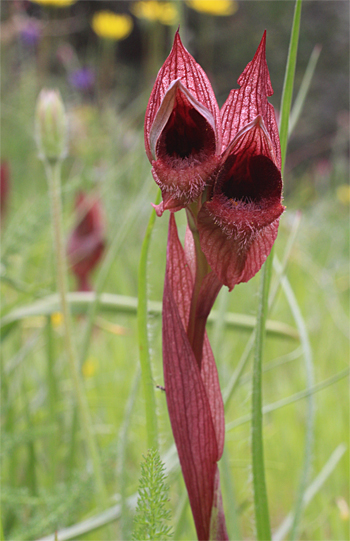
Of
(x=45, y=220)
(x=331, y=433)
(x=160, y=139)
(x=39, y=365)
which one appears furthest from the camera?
(x=39, y=365)

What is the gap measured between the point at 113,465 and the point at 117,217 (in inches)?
25.1

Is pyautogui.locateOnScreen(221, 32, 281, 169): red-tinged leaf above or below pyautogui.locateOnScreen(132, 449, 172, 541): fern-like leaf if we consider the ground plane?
above

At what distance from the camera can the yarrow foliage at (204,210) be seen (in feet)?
0.80

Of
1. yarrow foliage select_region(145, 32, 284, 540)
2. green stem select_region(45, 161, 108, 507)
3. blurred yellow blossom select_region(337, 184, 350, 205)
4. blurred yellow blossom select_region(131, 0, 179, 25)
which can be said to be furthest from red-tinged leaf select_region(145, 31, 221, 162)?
blurred yellow blossom select_region(337, 184, 350, 205)

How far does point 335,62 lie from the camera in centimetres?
505

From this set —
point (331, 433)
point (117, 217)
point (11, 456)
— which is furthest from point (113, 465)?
point (117, 217)

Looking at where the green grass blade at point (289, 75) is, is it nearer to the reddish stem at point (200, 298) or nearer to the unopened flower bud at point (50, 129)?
the reddish stem at point (200, 298)

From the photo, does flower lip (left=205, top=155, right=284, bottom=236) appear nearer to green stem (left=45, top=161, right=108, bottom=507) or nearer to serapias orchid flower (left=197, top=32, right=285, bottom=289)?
serapias orchid flower (left=197, top=32, right=285, bottom=289)

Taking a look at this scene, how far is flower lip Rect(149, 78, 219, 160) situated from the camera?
234 millimetres

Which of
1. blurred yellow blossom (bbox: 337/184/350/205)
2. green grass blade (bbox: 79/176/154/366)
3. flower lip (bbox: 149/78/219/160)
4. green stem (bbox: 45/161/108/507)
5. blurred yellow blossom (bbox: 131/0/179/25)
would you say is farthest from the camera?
blurred yellow blossom (bbox: 337/184/350/205)

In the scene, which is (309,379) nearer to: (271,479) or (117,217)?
(271,479)

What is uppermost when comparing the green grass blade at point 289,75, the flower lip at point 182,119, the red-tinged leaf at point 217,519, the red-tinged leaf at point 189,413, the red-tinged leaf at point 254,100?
the green grass blade at point 289,75

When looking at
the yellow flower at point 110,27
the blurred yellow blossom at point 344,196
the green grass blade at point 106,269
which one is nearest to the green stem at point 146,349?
the green grass blade at point 106,269

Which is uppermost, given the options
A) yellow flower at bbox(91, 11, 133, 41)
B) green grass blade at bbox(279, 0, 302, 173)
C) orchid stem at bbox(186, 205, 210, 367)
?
yellow flower at bbox(91, 11, 133, 41)
